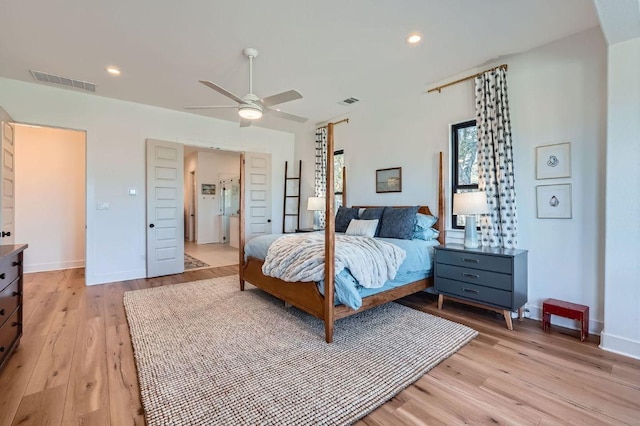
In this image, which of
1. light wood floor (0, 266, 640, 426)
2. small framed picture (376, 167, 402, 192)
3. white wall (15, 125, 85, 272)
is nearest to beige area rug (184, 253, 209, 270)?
white wall (15, 125, 85, 272)

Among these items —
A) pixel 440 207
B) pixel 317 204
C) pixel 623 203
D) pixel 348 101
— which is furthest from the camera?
pixel 317 204

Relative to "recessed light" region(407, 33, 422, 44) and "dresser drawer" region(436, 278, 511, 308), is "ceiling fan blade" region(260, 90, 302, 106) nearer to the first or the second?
"recessed light" region(407, 33, 422, 44)

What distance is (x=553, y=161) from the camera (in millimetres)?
2939

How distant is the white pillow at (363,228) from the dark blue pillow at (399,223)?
110 mm

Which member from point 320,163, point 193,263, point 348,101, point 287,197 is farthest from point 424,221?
point 193,263

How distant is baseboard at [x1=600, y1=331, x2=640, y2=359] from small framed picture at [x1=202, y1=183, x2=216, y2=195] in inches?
339

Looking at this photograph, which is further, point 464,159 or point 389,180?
point 389,180

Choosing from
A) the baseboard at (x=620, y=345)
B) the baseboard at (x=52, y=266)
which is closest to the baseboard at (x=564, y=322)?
the baseboard at (x=620, y=345)

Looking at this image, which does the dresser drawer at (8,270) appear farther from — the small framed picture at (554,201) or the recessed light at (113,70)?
the small framed picture at (554,201)

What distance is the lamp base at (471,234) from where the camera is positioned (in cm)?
320

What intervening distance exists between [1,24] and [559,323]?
6004 mm

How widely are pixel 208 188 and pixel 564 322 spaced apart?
8362mm

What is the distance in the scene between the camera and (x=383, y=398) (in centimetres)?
177

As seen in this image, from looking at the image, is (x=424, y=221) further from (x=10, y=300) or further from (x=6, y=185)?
(x=6, y=185)
